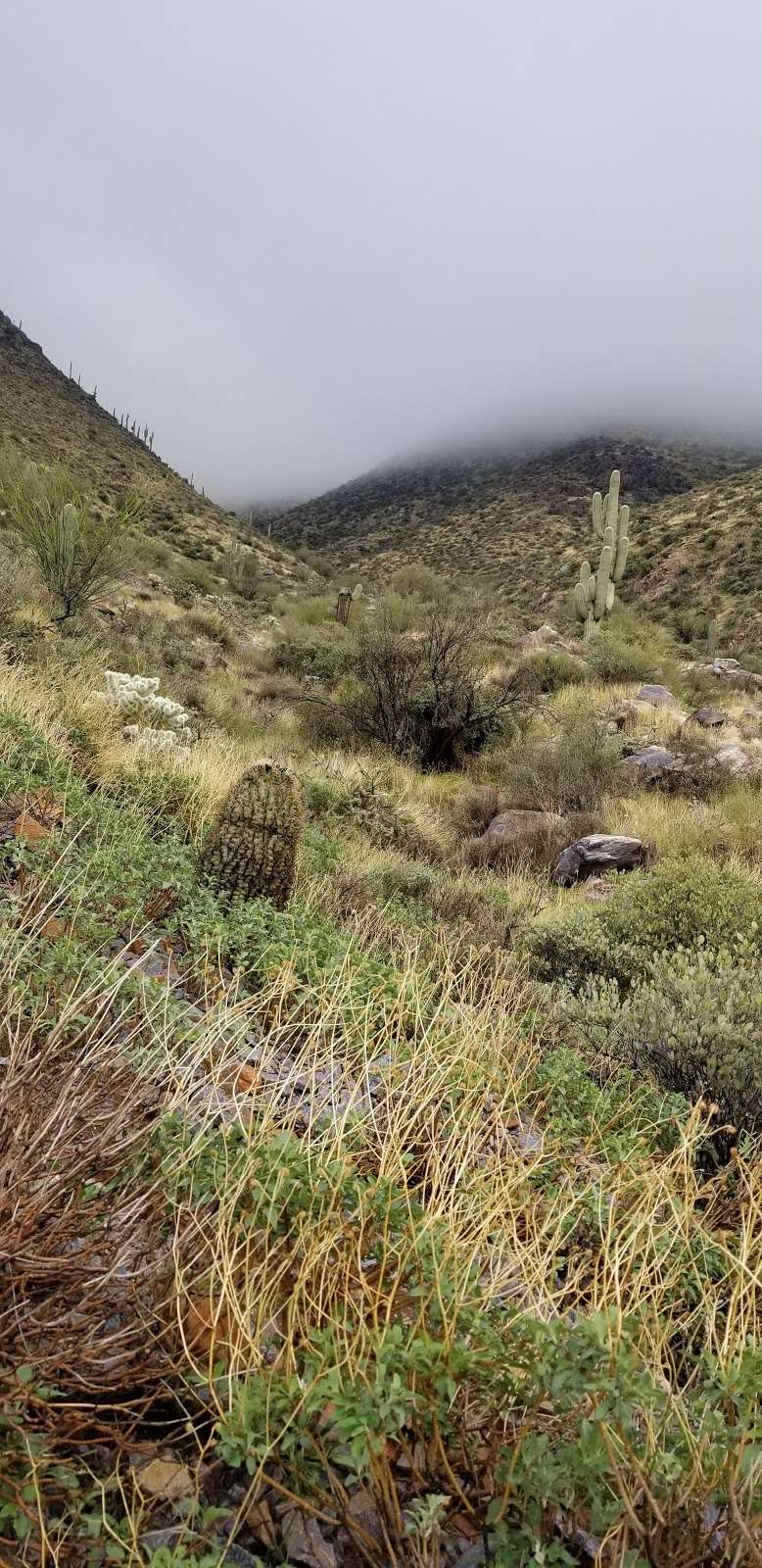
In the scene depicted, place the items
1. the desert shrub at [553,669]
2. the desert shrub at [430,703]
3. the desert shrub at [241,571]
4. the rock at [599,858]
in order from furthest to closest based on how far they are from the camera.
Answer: the desert shrub at [241,571]
the desert shrub at [553,669]
the desert shrub at [430,703]
the rock at [599,858]

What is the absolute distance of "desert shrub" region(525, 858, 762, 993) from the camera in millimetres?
4621

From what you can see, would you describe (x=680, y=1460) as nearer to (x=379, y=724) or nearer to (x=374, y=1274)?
(x=374, y=1274)

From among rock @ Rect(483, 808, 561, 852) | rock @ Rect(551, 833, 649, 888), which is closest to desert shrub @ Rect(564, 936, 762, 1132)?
rock @ Rect(551, 833, 649, 888)

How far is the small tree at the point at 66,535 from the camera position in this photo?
10977 millimetres

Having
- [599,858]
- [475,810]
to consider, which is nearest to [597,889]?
[599,858]

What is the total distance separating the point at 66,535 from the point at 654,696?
412 inches

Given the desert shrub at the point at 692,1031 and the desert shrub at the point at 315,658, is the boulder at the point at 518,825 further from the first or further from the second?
the desert shrub at the point at 315,658

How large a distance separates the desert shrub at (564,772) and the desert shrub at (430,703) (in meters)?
1.08

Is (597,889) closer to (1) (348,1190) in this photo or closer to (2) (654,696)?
(1) (348,1190)

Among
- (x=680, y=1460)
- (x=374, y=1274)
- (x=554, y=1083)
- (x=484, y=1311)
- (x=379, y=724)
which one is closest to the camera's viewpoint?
(x=680, y=1460)

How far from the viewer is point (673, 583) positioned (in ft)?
94.4

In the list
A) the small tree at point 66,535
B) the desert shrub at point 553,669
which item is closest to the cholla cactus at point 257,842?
the small tree at point 66,535

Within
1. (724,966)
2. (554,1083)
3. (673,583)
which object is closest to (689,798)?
(724,966)

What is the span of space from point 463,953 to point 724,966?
1416mm
